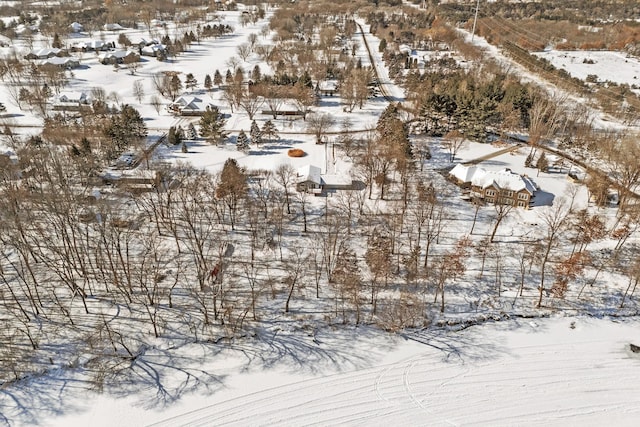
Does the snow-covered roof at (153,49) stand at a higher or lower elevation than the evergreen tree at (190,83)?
A: higher

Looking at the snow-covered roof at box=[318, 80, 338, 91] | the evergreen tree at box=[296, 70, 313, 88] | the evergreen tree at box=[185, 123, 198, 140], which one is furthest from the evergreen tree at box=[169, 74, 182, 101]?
the snow-covered roof at box=[318, 80, 338, 91]

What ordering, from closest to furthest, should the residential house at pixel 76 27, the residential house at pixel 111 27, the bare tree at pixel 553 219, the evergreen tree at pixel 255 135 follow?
the bare tree at pixel 553 219 → the evergreen tree at pixel 255 135 → the residential house at pixel 76 27 → the residential house at pixel 111 27

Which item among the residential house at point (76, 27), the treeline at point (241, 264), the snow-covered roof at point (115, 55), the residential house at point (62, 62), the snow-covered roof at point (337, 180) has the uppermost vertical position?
the residential house at point (76, 27)

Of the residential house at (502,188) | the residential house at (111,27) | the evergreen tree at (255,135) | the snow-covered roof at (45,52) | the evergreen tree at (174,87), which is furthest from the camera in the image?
the residential house at (111,27)

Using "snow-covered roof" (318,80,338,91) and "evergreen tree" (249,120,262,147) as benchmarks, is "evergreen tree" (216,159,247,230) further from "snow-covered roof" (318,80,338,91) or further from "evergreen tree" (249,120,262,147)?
"snow-covered roof" (318,80,338,91)

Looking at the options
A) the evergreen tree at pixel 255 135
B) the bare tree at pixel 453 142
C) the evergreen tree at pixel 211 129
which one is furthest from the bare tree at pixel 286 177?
the bare tree at pixel 453 142

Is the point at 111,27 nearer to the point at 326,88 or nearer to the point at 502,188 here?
the point at 326,88

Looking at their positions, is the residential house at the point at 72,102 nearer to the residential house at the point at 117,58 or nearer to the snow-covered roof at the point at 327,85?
the residential house at the point at 117,58

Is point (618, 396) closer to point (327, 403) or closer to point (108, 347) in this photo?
point (327, 403)

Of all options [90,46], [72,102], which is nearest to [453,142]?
[72,102]

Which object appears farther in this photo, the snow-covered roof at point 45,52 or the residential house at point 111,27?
the residential house at point 111,27
